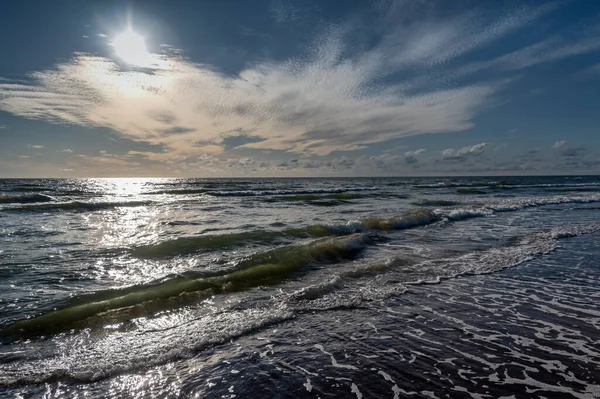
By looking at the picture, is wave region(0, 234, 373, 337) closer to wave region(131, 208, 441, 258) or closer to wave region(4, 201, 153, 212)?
wave region(131, 208, 441, 258)

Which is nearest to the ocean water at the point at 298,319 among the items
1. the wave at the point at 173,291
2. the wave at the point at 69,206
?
the wave at the point at 173,291

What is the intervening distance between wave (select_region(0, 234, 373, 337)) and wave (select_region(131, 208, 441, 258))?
2480 millimetres

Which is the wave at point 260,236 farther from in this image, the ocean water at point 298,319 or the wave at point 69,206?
the wave at point 69,206

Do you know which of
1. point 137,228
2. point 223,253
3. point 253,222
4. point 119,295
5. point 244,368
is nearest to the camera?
point 244,368

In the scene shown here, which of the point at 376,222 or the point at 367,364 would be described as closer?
the point at 367,364

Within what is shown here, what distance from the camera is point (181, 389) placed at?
4.15m

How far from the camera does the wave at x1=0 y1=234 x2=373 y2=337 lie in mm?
6102

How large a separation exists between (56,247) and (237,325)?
9.71 m

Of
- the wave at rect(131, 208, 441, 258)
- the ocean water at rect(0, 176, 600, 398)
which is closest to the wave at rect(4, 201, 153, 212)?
the ocean water at rect(0, 176, 600, 398)

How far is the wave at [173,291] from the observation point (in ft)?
20.0

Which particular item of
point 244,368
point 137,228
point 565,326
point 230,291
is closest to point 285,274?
point 230,291

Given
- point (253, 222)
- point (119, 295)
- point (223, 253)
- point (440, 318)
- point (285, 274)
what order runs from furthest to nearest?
point (253, 222), point (223, 253), point (285, 274), point (119, 295), point (440, 318)

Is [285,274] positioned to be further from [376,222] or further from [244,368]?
[376,222]

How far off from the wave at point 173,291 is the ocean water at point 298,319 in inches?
1.7
